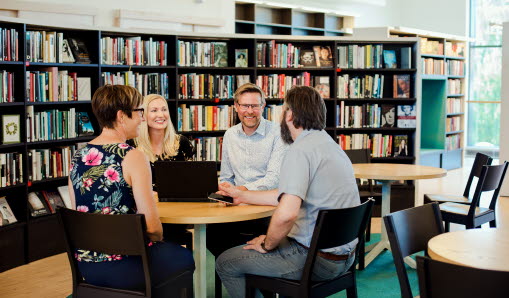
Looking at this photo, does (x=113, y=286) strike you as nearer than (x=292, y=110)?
Yes

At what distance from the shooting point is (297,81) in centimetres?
695

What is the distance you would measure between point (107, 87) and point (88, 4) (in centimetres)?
594

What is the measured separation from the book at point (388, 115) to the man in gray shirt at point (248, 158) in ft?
11.0

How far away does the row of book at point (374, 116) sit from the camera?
23.2ft

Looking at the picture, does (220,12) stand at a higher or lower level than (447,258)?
higher

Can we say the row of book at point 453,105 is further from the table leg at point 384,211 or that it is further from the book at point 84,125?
the book at point 84,125

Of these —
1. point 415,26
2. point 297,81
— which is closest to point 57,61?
point 297,81

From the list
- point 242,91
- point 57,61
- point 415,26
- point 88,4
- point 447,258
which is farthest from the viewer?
point 415,26

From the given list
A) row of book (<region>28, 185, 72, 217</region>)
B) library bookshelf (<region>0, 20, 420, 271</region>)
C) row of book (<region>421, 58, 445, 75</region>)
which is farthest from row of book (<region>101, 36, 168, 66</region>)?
row of book (<region>421, 58, 445, 75</region>)

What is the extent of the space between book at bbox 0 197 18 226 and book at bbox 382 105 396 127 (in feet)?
13.3

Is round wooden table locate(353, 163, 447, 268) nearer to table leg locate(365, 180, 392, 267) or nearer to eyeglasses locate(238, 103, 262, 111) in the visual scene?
table leg locate(365, 180, 392, 267)

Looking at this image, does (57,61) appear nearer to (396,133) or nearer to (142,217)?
(142,217)

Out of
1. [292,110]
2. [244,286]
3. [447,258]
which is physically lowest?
[244,286]

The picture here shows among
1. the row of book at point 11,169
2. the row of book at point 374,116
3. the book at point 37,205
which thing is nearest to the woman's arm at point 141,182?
the row of book at point 11,169
